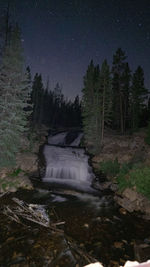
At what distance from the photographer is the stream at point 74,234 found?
5.14 meters

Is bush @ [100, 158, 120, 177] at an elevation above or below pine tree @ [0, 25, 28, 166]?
below

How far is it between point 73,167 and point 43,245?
13.4 m

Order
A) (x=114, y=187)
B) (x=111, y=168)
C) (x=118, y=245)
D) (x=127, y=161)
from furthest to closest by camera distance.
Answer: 1. (x=127, y=161)
2. (x=111, y=168)
3. (x=114, y=187)
4. (x=118, y=245)

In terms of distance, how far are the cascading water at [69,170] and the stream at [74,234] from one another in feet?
8.80

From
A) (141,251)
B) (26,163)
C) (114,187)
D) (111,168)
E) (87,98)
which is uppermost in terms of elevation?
(87,98)

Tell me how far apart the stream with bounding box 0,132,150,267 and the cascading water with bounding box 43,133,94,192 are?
2683mm

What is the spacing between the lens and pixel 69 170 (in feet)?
59.5

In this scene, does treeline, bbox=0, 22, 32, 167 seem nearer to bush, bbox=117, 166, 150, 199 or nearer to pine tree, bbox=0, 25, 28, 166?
pine tree, bbox=0, 25, 28, 166

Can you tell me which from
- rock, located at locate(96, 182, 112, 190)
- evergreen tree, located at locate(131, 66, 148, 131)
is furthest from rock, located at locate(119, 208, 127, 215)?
evergreen tree, located at locate(131, 66, 148, 131)

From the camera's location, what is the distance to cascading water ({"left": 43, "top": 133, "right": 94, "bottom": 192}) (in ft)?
49.8

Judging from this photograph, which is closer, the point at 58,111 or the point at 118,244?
the point at 118,244

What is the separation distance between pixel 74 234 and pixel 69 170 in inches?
455

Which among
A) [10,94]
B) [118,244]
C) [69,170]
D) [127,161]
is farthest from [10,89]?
[127,161]

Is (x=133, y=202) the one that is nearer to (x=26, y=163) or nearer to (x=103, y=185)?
(x=103, y=185)
